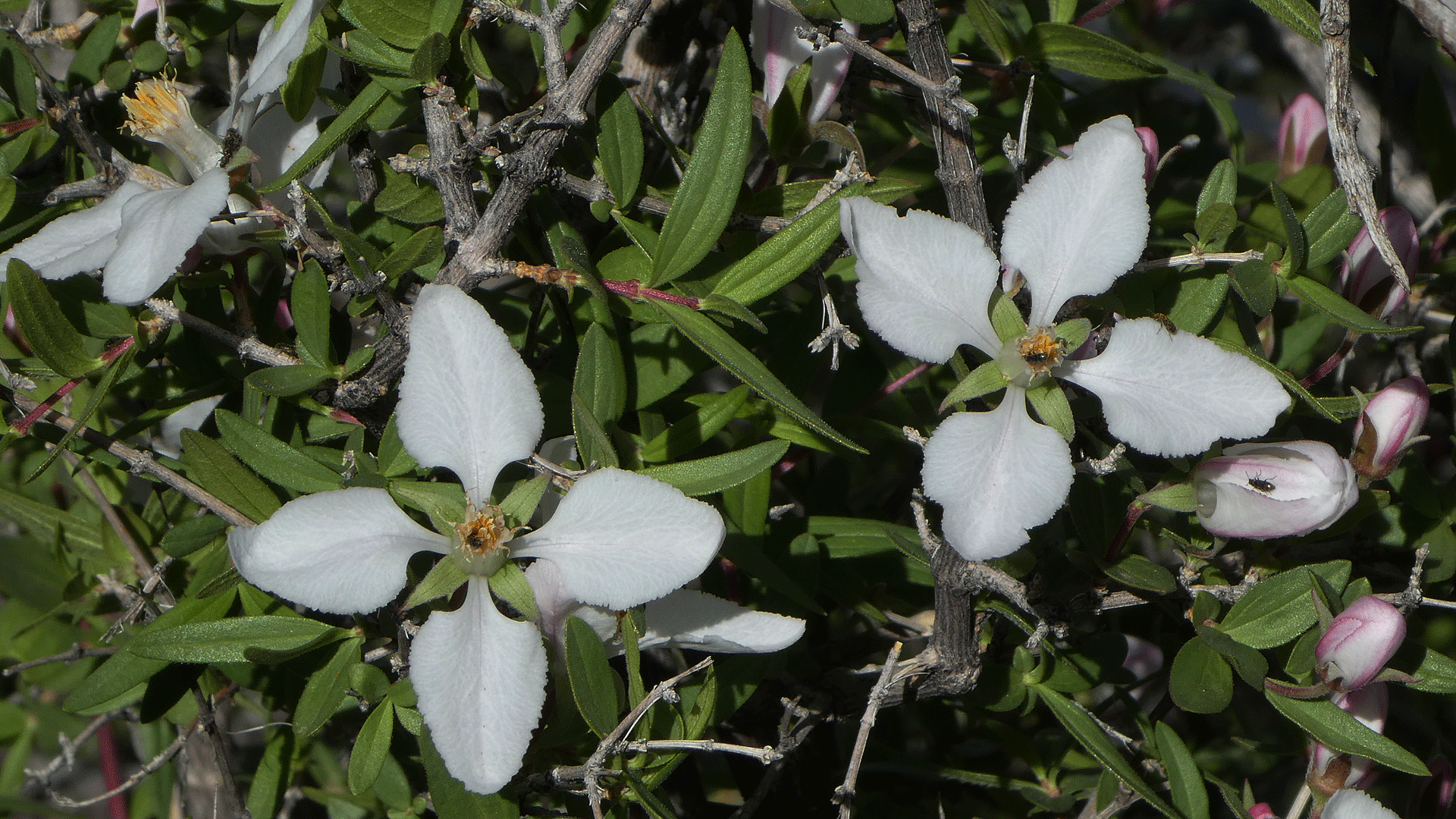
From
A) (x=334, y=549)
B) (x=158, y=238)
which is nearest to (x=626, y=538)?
(x=334, y=549)

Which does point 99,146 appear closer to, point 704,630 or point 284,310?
point 284,310

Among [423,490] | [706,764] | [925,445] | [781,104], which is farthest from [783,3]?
[706,764]

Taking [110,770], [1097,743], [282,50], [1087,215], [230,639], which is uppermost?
[282,50]

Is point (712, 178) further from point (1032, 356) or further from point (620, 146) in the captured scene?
point (1032, 356)

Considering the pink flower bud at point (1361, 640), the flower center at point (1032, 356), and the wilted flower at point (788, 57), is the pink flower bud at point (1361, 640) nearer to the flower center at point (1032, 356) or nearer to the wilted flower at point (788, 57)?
the flower center at point (1032, 356)

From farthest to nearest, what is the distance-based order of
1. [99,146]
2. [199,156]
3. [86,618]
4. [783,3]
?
[86,618] → [99,146] → [199,156] → [783,3]

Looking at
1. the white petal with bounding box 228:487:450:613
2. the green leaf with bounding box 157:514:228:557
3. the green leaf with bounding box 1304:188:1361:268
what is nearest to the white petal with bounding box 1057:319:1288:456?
the green leaf with bounding box 1304:188:1361:268
